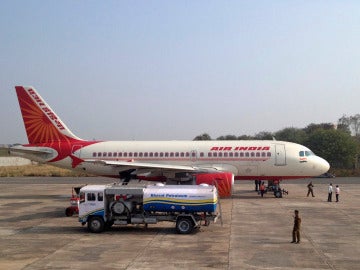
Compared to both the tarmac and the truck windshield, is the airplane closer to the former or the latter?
the tarmac

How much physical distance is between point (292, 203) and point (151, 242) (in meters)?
17.2

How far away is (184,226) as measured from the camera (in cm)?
2170

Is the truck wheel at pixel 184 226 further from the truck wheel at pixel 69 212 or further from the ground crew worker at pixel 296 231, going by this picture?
the truck wheel at pixel 69 212

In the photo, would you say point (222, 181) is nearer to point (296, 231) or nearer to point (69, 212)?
point (69, 212)

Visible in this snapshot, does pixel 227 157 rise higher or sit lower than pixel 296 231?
higher

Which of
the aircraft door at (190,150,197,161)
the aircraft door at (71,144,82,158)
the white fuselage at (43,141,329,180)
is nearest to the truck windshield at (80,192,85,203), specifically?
the white fuselage at (43,141,329,180)

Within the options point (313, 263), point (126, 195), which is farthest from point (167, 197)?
point (313, 263)

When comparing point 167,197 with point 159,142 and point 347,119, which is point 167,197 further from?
point 347,119

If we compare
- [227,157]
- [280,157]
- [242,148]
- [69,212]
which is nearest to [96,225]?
[69,212]

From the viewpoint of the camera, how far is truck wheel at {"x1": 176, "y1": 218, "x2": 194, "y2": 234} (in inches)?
851

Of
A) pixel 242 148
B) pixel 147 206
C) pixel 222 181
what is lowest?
pixel 147 206

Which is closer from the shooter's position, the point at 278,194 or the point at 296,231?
the point at 296,231

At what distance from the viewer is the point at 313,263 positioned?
52.6 feet

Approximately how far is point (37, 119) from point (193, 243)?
25.3m
